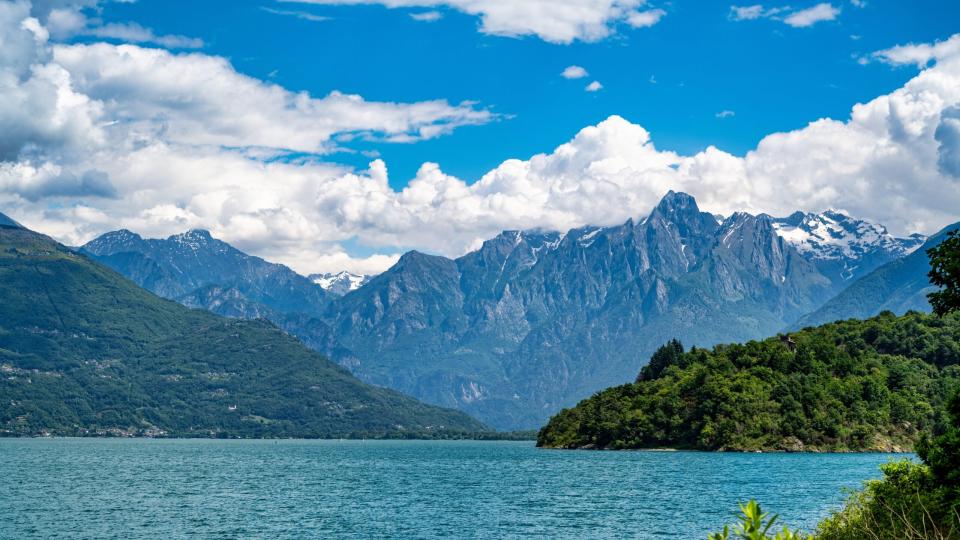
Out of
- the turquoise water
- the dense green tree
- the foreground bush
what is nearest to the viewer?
the foreground bush

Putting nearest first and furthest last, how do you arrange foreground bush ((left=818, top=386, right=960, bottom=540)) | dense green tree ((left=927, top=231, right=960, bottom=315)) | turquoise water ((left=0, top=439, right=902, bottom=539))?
foreground bush ((left=818, top=386, right=960, bottom=540)) → dense green tree ((left=927, top=231, right=960, bottom=315)) → turquoise water ((left=0, top=439, right=902, bottom=539))

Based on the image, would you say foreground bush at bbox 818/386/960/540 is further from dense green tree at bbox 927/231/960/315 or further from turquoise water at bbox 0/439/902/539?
turquoise water at bbox 0/439/902/539

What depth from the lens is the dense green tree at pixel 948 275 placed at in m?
54.9

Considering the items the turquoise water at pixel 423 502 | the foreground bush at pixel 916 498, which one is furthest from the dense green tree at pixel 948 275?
the turquoise water at pixel 423 502

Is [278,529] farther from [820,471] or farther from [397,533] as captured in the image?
→ [820,471]

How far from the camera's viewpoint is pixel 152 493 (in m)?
148

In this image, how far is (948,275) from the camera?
55.8 meters

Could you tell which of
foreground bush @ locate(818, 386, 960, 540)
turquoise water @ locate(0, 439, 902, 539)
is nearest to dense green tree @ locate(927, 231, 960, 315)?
foreground bush @ locate(818, 386, 960, 540)

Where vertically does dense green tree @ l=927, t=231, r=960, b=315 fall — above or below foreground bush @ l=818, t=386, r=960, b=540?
above

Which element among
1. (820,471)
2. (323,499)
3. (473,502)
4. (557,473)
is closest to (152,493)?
(323,499)

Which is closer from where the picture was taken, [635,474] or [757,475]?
[757,475]

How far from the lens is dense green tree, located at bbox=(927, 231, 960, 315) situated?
54906 millimetres

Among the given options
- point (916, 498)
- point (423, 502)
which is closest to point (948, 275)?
point (916, 498)

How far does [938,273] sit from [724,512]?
6222cm
